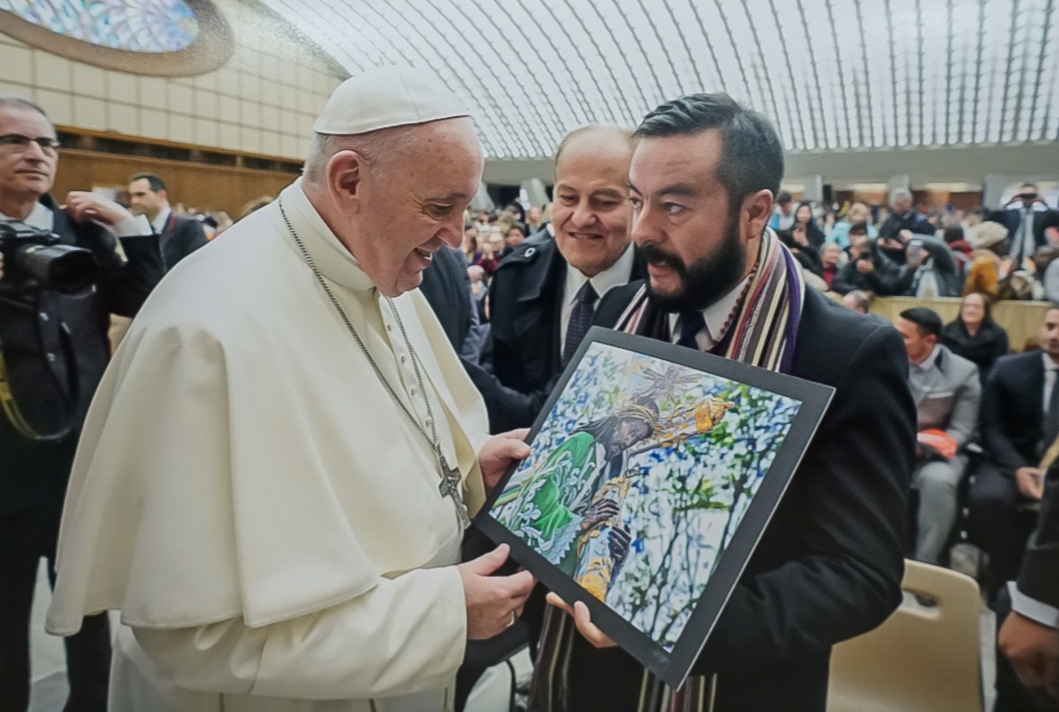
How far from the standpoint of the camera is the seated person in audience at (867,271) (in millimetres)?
1477

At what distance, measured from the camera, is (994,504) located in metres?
1.27

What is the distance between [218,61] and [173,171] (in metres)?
0.26

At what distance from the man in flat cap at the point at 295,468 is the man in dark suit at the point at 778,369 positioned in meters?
0.30

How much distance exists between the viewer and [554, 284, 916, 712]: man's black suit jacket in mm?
977

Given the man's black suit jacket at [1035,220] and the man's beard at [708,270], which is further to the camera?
the man's black suit jacket at [1035,220]

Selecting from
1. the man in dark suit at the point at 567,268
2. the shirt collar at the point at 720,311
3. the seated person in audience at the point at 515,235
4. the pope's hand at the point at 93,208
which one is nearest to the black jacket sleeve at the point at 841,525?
the shirt collar at the point at 720,311

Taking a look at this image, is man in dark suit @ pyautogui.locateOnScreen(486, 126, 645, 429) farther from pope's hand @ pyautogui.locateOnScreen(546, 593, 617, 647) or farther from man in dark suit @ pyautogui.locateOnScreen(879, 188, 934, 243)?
pope's hand @ pyautogui.locateOnScreen(546, 593, 617, 647)

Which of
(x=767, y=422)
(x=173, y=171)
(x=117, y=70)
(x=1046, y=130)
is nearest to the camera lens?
(x=767, y=422)

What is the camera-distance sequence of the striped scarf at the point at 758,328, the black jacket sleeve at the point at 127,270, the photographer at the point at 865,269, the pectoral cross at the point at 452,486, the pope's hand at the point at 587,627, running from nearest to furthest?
the pope's hand at the point at 587,627
the striped scarf at the point at 758,328
the pectoral cross at the point at 452,486
the black jacket sleeve at the point at 127,270
the photographer at the point at 865,269

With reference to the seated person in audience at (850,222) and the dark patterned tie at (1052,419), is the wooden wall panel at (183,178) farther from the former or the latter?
the dark patterned tie at (1052,419)

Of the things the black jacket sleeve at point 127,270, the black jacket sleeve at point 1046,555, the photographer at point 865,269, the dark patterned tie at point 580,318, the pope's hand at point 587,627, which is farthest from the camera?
the dark patterned tie at point 580,318

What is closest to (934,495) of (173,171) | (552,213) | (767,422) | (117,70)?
(767,422)

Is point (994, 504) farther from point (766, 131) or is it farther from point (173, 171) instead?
point (173, 171)

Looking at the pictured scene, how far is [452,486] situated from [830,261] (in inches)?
35.8
